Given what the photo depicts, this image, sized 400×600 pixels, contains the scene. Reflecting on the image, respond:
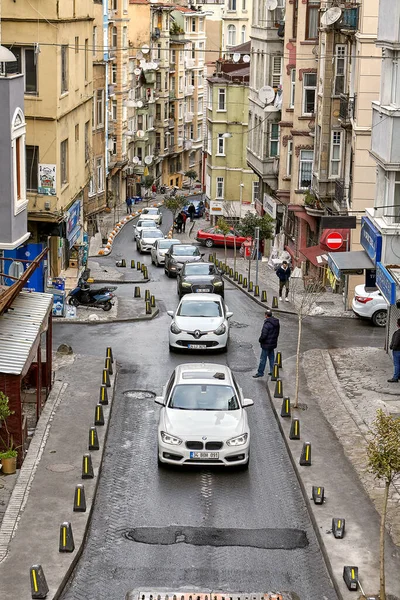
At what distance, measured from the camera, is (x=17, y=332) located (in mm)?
→ 22641

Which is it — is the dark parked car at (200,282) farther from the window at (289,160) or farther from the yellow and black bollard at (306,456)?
the yellow and black bollard at (306,456)

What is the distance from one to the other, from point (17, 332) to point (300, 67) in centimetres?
3283

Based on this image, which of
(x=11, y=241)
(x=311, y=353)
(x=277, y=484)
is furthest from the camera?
(x=311, y=353)

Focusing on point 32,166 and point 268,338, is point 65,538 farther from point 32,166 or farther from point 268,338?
point 32,166

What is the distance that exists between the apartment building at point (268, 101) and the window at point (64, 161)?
2121 centimetres

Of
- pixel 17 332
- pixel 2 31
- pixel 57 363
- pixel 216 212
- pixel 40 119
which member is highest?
pixel 2 31

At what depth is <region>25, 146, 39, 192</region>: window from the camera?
35.8m

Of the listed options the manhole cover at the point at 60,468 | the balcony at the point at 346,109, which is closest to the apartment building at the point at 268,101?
Answer: the balcony at the point at 346,109

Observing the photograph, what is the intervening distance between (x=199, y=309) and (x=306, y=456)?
11879mm

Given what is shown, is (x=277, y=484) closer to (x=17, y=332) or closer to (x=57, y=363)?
(x=17, y=332)

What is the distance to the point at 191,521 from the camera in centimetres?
1827

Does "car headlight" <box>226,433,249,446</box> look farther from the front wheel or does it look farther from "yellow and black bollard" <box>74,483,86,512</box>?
the front wheel

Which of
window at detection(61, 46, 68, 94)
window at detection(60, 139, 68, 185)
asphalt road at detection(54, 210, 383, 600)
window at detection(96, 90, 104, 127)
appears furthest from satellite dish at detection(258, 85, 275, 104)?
asphalt road at detection(54, 210, 383, 600)

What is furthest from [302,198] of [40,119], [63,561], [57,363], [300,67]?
[63,561]
